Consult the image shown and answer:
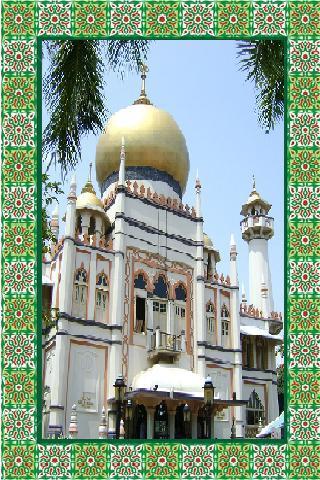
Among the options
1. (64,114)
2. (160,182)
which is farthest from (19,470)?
(160,182)

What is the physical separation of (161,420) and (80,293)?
352cm

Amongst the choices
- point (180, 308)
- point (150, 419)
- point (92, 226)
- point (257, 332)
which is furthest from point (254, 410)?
point (92, 226)

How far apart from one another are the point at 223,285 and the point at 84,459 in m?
14.1

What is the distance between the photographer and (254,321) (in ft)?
64.5

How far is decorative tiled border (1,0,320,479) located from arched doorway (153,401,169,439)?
33.3ft

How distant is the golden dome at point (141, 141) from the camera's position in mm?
17672

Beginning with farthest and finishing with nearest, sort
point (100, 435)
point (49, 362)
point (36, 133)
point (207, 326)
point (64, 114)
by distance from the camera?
point (207, 326), point (49, 362), point (100, 435), point (64, 114), point (36, 133)

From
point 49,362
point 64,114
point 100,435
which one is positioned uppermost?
point 64,114

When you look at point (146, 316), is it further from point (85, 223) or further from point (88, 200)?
point (88, 200)

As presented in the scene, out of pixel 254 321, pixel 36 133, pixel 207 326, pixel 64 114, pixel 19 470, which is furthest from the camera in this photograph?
pixel 254 321

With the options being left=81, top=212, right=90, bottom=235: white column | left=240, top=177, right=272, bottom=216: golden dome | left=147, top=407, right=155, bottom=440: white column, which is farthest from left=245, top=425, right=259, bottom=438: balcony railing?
left=240, top=177, right=272, bottom=216: golden dome

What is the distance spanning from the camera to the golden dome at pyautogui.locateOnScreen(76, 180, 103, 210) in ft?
55.9

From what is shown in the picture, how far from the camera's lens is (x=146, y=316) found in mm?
15758

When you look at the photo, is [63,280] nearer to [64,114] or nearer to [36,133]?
[64,114]
